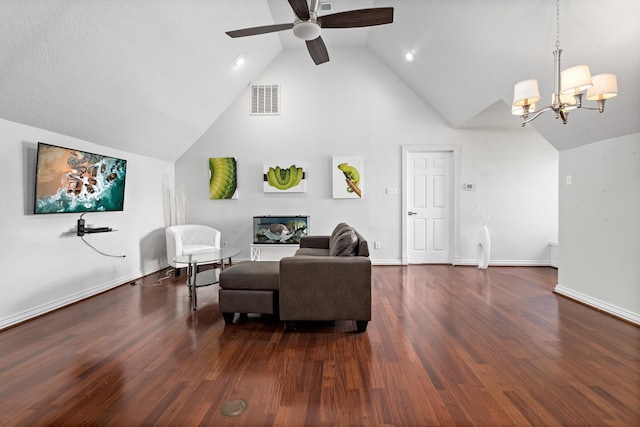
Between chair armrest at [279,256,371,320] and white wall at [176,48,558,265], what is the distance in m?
2.98

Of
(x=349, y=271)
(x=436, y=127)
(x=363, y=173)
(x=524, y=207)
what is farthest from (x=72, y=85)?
(x=524, y=207)

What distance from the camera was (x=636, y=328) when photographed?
273 centimetres

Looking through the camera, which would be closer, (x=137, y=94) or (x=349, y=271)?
(x=349, y=271)

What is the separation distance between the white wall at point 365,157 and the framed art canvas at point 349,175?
0.43ft

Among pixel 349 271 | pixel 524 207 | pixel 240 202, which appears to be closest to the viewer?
pixel 349 271

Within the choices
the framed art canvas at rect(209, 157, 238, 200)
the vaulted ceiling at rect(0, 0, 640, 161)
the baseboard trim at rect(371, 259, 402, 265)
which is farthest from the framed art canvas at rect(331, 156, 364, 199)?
the framed art canvas at rect(209, 157, 238, 200)

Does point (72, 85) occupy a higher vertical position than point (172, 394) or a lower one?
higher

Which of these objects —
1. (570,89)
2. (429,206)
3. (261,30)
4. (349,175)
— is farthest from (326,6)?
(429,206)

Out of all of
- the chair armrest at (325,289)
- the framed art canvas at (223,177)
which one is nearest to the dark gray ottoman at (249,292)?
the chair armrest at (325,289)

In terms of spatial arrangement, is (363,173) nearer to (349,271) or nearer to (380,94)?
(380,94)

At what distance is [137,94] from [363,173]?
3.63m

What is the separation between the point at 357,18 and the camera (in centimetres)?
257

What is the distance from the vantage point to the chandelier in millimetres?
2174

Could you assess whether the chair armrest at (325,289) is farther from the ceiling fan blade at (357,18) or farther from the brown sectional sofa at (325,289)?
the ceiling fan blade at (357,18)
